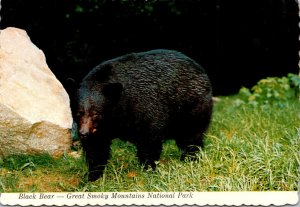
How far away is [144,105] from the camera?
21.4ft

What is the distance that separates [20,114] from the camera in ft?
22.3

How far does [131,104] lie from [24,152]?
1.88 meters

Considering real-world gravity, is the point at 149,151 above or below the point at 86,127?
below

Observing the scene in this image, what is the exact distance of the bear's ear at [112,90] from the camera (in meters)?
6.09

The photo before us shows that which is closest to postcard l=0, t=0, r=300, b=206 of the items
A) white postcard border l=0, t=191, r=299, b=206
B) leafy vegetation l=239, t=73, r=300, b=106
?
white postcard border l=0, t=191, r=299, b=206

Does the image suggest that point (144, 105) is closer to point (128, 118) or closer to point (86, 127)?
point (128, 118)

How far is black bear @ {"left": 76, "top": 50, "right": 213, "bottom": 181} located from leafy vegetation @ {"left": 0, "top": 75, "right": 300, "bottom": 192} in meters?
0.31

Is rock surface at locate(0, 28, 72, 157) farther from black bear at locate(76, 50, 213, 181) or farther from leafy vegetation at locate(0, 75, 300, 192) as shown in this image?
black bear at locate(76, 50, 213, 181)

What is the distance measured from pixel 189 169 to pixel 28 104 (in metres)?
2.68

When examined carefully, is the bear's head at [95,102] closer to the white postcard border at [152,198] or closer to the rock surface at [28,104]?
the white postcard border at [152,198]

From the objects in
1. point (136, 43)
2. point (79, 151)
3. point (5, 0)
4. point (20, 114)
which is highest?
point (5, 0)

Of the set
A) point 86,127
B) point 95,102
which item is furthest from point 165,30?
point 86,127

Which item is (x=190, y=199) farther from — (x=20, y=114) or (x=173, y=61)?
(x=20, y=114)

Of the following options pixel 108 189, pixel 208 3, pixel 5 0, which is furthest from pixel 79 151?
pixel 208 3
